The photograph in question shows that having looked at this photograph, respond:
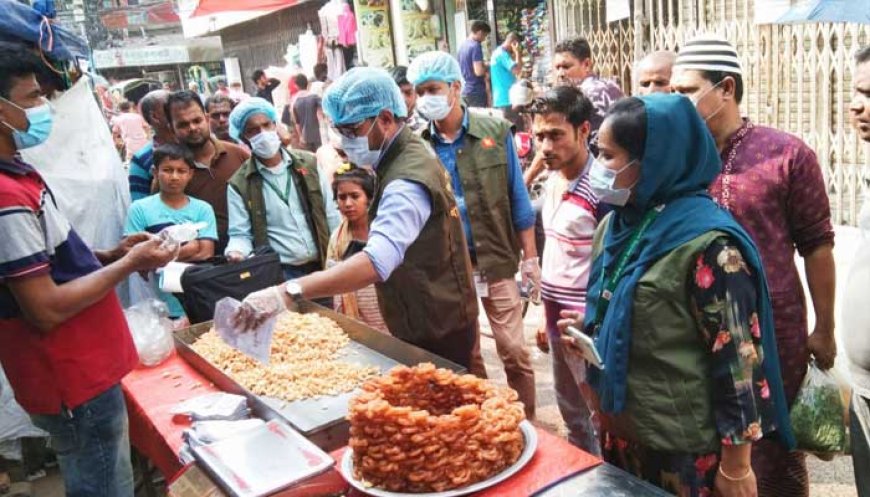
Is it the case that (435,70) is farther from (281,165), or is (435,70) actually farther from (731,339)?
(731,339)

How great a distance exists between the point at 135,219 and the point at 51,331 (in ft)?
5.21

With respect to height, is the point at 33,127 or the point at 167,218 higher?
the point at 33,127

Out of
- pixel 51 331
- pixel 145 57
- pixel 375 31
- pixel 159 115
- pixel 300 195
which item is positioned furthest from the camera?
pixel 145 57

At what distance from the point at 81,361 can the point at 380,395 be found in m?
1.15

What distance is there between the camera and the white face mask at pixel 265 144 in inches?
147

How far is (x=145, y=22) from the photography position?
108ft

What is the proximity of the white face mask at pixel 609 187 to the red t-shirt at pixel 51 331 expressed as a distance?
170 centimetres

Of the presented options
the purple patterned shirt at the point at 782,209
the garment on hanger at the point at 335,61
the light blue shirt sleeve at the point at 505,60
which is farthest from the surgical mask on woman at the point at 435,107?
the garment on hanger at the point at 335,61

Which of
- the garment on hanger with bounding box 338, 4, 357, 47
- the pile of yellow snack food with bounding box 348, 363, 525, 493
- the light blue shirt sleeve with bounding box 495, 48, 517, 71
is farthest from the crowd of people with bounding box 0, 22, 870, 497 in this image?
the garment on hanger with bounding box 338, 4, 357, 47

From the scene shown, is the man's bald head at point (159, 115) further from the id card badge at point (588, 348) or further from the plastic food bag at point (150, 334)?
the id card badge at point (588, 348)

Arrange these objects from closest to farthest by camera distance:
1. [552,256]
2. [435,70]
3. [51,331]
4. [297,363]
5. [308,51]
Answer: [51,331]
[297,363]
[552,256]
[435,70]
[308,51]

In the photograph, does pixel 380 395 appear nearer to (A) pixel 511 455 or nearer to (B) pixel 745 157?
(A) pixel 511 455

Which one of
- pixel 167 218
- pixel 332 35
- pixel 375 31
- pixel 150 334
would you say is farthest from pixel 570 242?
pixel 332 35

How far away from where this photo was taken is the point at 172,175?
3.69 m
